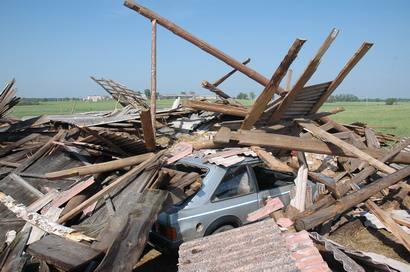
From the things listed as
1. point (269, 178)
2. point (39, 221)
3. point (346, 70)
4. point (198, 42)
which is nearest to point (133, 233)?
point (39, 221)

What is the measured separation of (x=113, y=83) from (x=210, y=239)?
11877 millimetres

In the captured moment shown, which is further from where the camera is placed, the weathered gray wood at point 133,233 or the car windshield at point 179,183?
the car windshield at point 179,183

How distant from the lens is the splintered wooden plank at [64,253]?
325 centimetres

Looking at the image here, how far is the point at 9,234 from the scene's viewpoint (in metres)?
4.97

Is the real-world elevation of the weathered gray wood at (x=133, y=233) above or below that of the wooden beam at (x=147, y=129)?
below

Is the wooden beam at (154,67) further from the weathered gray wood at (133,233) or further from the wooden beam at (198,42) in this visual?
the weathered gray wood at (133,233)

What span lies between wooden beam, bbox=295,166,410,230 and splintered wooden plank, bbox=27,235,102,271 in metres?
2.37

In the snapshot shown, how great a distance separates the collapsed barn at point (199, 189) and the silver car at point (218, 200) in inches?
6.1

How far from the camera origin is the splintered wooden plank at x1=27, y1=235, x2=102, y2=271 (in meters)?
3.25

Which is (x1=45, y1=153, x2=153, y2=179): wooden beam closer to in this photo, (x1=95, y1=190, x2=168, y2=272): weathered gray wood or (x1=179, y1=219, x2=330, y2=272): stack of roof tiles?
(x1=95, y1=190, x2=168, y2=272): weathered gray wood

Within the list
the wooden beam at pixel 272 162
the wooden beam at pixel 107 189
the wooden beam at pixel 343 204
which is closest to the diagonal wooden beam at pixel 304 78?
the wooden beam at pixel 272 162

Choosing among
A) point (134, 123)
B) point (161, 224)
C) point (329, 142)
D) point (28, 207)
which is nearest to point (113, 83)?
point (134, 123)

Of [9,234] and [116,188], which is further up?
[116,188]

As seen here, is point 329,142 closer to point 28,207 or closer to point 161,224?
point 161,224
